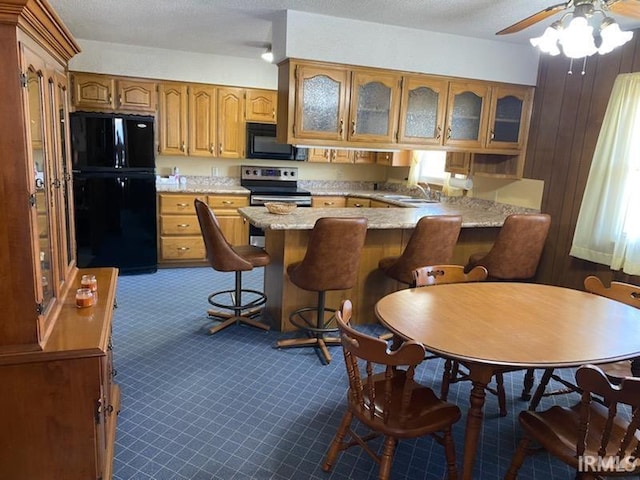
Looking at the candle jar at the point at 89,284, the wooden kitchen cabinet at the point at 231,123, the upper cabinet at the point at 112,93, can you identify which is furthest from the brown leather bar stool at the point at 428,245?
the upper cabinet at the point at 112,93

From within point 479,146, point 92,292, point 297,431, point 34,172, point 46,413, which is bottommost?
point 297,431

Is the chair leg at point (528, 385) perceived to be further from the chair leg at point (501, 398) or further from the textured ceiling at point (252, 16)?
the textured ceiling at point (252, 16)

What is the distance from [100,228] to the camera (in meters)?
4.79

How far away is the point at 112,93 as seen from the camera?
501 cm

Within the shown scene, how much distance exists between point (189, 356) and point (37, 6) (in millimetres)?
2319

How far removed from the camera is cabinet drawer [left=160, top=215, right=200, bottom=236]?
206 inches

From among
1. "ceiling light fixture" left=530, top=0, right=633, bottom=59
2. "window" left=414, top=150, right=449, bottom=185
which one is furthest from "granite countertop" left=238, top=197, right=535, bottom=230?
"ceiling light fixture" left=530, top=0, right=633, bottom=59

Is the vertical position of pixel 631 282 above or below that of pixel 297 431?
above

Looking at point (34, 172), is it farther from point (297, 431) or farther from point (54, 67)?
point (297, 431)

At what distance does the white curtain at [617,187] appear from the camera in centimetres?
326

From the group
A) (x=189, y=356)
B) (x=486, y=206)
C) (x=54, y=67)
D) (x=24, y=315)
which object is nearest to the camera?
(x=24, y=315)

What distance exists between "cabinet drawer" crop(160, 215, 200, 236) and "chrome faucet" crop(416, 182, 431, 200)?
2704 millimetres

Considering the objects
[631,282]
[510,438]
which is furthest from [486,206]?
[510,438]

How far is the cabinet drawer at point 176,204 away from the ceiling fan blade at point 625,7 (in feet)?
13.8
